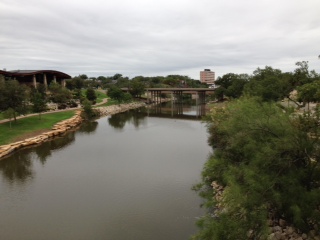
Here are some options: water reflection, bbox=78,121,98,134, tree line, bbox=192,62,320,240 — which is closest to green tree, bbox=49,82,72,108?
water reflection, bbox=78,121,98,134

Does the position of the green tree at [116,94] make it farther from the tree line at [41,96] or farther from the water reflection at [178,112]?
the water reflection at [178,112]

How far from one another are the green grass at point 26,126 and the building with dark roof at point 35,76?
87.9ft

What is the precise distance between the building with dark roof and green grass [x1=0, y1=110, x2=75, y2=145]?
2681 centimetres

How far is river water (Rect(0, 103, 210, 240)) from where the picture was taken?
49.6 ft

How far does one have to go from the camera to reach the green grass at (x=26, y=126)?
33.9 meters

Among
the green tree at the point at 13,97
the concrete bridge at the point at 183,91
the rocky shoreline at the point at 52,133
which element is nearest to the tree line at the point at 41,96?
the green tree at the point at 13,97

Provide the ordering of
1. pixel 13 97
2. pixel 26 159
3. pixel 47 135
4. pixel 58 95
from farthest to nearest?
pixel 58 95
pixel 13 97
pixel 47 135
pixel 26 159

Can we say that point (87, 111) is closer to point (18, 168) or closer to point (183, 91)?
point (18, 168)

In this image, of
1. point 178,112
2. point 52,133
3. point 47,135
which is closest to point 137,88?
point 178,112

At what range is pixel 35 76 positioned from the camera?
243ft

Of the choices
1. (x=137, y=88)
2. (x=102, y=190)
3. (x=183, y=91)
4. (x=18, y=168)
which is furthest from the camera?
(x=183, y=91)

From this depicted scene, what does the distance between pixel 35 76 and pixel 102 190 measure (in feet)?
208

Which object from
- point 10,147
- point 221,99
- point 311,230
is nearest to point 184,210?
point 311,230

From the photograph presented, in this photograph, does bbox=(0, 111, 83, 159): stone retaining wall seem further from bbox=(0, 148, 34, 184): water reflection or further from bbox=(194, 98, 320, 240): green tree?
bbox=(194, 98, 320, 240): green tree
